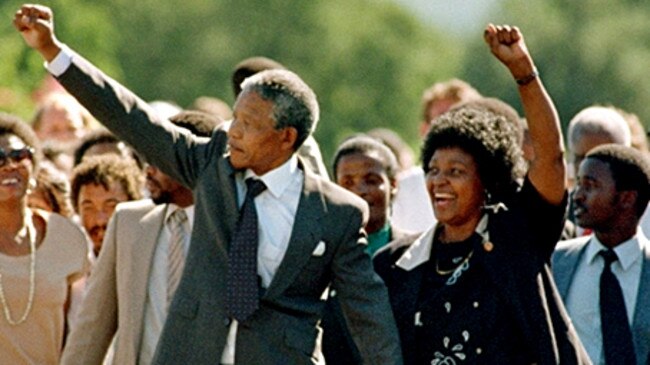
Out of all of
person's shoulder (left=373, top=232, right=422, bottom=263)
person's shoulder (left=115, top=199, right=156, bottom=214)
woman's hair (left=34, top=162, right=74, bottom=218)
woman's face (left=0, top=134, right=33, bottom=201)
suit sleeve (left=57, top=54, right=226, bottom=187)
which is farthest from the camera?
woman's hair (left=34, top=162, right=74, bottom=218)

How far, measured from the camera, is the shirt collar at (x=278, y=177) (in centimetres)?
1094

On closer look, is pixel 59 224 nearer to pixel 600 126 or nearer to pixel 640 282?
pixel 640 282

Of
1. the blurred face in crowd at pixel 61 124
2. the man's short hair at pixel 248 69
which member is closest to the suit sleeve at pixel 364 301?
the man's short hair at pixel 248 69

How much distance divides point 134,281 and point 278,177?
4.19 ft

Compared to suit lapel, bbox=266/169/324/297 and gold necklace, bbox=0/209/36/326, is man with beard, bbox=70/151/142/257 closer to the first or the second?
gold necklace, bbox=0/209/36/326

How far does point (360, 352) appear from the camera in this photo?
1116cm

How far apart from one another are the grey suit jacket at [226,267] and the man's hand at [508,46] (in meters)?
1.03

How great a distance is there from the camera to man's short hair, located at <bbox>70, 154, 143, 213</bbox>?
45.9ft

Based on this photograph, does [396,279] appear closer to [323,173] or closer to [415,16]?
[323,173]

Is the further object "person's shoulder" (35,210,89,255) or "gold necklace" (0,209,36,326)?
"person's shoulder" (35,210,89,255)

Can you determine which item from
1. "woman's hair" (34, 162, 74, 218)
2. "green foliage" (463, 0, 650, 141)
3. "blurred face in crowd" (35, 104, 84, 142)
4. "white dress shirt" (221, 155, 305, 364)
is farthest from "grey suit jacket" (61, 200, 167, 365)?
"green foliage" (463, 0, 650, 141)

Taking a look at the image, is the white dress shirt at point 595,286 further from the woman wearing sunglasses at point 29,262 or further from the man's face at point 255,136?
the woman wearing sunglasses at point 29,262

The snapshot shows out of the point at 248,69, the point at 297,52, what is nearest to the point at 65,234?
the point at 248,69

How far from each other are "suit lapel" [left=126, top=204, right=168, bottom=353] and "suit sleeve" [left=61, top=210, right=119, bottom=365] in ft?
0.49
